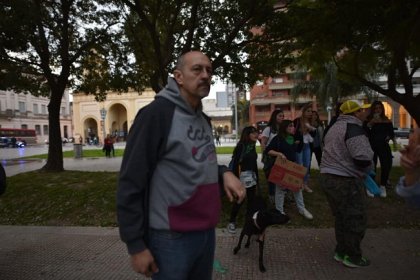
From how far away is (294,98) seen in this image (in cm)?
3531

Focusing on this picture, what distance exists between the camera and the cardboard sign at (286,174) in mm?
5430

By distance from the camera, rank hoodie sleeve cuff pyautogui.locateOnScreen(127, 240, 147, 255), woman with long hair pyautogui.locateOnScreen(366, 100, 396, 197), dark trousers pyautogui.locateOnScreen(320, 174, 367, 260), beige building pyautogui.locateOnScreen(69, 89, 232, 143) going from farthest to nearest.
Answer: beige building pyautogui.locateOnScreen(69, 89, 232, 143) < woman with long hair pyautogui.locateOnScreen(366, 100, 396, 197) < dark trousers pyautogui.locateOnScreen(320, 174, 367, 260) < hoodie sleeve cuff pyautogui.locateOnScreen(127, 240, 147, 255)

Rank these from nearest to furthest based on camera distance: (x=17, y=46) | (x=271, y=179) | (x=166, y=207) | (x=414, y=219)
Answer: (x=166, y=207), (x=271, y=179), (x=414, y=219), (x=17, y=46)

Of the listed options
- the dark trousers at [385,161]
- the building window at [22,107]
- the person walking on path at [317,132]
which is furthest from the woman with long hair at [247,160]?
the building window at [22,107]

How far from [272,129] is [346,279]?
3295 millimetres

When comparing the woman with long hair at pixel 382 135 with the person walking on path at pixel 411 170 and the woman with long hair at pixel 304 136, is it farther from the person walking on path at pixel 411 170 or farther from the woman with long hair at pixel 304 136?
the person walking on path at pixel 411 170

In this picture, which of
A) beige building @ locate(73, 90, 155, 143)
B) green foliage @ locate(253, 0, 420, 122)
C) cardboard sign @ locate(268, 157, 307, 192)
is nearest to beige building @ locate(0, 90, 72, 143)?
beige building @ locate(73, 90, 155, 143)

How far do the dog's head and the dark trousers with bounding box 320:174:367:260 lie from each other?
0.65 m

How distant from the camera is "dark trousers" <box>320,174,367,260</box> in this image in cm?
401

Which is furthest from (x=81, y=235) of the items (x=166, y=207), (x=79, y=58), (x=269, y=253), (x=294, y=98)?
(x=294, y=98)

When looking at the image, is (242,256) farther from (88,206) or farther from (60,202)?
(60,202)

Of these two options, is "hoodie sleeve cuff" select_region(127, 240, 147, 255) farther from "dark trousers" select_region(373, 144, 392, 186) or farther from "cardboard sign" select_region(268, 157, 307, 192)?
"dark trousers" select_region(373, 144, 392, 186)

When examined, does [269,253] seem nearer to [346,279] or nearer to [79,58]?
[346,279]

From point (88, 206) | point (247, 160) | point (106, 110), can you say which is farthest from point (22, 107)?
point (247, 160)
